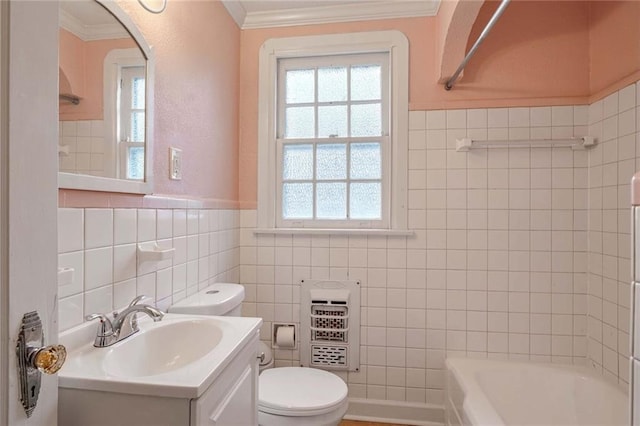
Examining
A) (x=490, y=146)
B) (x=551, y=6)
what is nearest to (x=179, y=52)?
(x=490, y=146)

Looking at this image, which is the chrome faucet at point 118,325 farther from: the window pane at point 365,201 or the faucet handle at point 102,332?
the window pane at point 365,201

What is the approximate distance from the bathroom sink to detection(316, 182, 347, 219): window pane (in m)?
1.13

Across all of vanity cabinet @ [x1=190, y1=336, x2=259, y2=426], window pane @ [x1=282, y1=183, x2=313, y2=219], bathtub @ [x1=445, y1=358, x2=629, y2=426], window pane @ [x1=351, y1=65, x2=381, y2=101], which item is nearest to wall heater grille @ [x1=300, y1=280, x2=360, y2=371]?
window pane @ [x1=282, y1=183, x2=313, y2=219]

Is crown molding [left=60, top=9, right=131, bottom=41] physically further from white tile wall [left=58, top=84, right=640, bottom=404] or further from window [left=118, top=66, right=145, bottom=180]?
white tile wall [left=58, top=84, right=640, bottom=404]

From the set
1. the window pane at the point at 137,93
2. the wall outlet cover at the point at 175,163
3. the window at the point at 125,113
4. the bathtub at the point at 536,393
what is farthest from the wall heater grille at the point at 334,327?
the window pane at the point at 137,93

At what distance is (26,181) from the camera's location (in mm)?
565

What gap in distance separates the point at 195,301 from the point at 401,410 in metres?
1.43

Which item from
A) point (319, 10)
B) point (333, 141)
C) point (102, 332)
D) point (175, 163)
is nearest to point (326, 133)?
point (333, 141)

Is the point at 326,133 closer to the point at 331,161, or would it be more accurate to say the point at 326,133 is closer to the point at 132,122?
the point at 331,161

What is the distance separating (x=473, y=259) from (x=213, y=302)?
1.48m

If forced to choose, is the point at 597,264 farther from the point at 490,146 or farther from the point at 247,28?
the point at 247,28

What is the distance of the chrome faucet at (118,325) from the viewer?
3.39 ft

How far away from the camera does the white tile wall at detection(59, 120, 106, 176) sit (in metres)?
0.98

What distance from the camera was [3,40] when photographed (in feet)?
1.72
